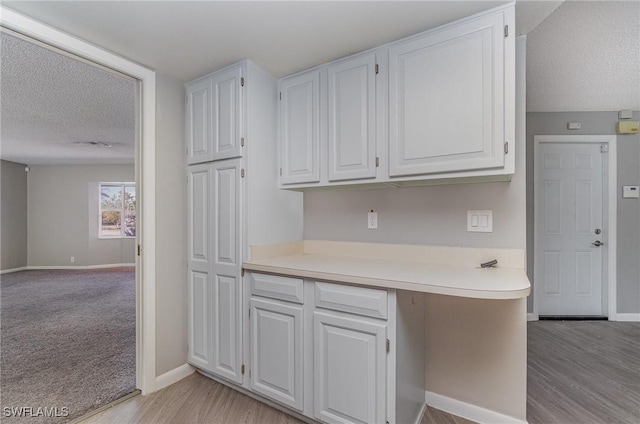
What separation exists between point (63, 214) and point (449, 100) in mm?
8525

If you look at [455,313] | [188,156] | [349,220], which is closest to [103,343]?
[188,156]

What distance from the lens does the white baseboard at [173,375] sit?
215 cm

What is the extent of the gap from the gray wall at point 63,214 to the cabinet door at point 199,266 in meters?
6.06

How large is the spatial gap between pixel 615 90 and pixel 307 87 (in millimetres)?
3187

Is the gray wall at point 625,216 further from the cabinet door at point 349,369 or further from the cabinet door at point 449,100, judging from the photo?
the cabinet door at point 349,369

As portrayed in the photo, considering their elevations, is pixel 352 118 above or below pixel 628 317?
above

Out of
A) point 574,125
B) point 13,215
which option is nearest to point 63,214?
point 13,215

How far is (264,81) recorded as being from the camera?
2176 millimetres

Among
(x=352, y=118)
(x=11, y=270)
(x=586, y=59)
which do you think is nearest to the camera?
(x=352, y=118)

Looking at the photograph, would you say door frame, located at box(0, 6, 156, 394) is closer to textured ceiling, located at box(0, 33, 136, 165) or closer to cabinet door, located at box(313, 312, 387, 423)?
textured ceiling, located at box(0, 33, 136, 165)

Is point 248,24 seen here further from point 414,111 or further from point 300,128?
point 414,111

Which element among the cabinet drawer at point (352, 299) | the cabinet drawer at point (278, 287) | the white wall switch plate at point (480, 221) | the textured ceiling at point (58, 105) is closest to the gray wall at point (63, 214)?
the textured ceiling at point (58, 105)

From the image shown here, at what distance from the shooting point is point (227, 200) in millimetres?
2102

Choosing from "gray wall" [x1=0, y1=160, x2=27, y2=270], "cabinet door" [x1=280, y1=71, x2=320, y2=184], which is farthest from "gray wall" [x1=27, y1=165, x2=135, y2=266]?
"cabinet door" [x1=280, y1=71, x2=320, y2=184]
